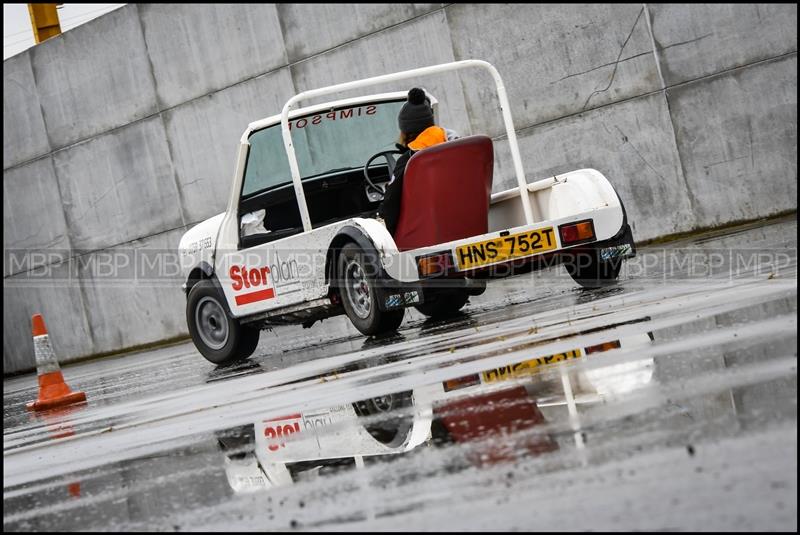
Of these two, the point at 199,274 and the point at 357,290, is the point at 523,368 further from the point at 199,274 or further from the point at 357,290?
the point at 199,274

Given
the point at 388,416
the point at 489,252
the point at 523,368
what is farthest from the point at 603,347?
the point at 489,252

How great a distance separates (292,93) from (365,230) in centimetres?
887

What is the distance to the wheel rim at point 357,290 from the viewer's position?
30.4ft

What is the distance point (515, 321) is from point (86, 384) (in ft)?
20.1

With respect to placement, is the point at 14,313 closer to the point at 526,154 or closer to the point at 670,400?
the point at 526,154

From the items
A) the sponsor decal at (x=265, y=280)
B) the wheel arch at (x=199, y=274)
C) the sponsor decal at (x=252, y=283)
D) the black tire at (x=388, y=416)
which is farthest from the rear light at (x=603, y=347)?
the wheel arch at (x=199, y=274)

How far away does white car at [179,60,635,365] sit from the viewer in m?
8.94

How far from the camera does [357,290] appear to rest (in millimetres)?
9414

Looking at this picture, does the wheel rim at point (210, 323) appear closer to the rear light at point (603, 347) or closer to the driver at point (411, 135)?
the driver at point (411, 135)

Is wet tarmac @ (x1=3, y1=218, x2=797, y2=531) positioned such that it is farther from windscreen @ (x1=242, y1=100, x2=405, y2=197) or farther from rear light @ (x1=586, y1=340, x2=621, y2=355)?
windscreen @ (x1=242, y1=100, x2=405, y2=197)

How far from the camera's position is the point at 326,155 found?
10.3 metres

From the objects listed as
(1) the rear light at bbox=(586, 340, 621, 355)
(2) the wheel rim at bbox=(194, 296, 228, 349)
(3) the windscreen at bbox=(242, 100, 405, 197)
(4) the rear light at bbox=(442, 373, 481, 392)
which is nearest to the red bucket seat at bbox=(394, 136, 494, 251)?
(3) the windscreen at bbox=(242, 100, 405, 197)

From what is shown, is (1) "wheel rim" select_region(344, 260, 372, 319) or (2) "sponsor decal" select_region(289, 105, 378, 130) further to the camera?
(2) "sponsor decal" select_region(289, 105, 378, 130)

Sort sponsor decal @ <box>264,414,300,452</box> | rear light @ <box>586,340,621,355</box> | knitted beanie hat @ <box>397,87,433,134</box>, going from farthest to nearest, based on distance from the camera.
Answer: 1. knitted beanie hat @ <box>397,87,433,134</box>
2. rear light @ <box>586,340,621,355</box>
3. sponsor decal @ <box>264,414,300,452</box>
